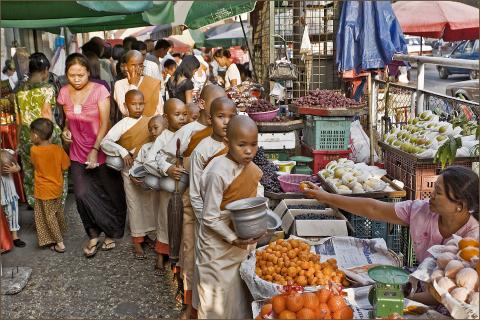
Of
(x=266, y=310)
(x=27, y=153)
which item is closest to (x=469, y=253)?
(x=266, y=310)

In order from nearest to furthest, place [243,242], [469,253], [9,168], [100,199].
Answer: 1. [469,253]
2. [243,242]
3. [9,168]
4. [100,199]

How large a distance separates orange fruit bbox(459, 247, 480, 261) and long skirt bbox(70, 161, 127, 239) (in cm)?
383

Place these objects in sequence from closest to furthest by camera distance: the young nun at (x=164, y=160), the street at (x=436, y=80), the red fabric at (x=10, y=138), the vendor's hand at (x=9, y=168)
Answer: the young nun at (x=164, y=160) < the vendor's hand at (x=9, y=168) < the red fabric at (x=10, y=138) < the street at (x=436, y=80)

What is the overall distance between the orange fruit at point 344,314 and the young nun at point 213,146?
1074 mm

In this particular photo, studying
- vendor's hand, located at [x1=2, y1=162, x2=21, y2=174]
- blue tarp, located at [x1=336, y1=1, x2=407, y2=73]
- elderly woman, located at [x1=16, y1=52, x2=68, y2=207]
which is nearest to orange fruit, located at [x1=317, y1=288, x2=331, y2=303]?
vendor's hand, located at [x1=2, y1=162, x2=21, y2=174]

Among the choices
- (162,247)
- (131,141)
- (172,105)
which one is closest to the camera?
(172,105)

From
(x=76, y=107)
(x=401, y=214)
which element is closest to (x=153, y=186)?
(x=76, y=107)

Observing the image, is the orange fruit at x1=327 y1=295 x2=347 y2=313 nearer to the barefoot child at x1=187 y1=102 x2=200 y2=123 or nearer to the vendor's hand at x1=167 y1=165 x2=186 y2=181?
the vendor's hand at x1=167 y1=165 x2=186 y2=181

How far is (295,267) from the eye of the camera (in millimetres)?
3457

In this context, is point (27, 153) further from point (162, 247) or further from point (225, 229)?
point (225, 229)

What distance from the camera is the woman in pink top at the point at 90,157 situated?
536 centimetres

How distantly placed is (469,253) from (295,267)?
1.13 metres

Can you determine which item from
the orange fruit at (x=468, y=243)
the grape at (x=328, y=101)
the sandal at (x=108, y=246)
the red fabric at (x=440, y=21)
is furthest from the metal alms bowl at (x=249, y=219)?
the red fabric at (x=440, y=21)

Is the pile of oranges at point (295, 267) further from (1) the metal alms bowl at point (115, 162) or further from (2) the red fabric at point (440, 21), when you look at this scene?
(2) the red fabric at point (440, 21)
